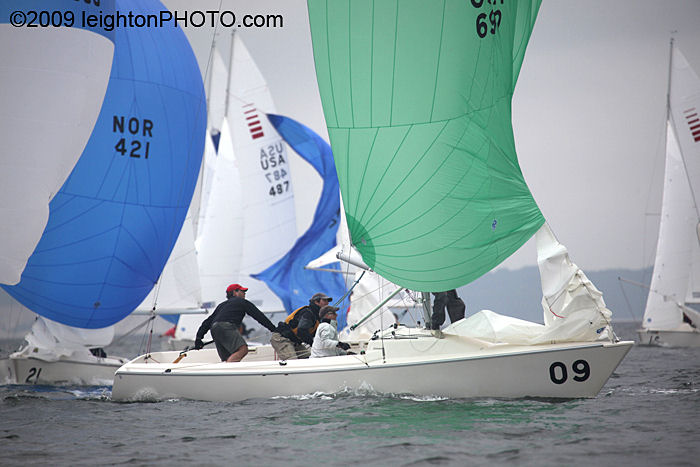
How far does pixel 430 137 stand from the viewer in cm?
745

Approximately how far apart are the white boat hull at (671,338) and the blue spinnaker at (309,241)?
9.56m

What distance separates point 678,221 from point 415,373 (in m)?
19.1

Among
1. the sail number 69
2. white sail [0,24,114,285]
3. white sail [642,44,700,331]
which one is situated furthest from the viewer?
white sail [642,44,700,331]

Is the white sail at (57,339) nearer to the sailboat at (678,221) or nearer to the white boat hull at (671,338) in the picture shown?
the white boat hull at (671,338)

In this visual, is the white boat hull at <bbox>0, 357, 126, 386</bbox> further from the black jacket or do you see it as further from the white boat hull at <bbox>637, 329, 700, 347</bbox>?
the white boat hull at <bbox>637, 329, 700, 347</bbox>

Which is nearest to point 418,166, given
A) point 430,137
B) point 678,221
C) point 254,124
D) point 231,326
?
point 430,137

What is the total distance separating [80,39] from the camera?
26.2 feet

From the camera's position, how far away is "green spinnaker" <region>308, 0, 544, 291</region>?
7.44 metres

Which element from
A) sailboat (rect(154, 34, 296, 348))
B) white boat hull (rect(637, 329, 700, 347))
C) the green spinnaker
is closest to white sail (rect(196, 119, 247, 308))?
sailboat (rect(154, 34, 296, 348))

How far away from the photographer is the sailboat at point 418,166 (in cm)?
732

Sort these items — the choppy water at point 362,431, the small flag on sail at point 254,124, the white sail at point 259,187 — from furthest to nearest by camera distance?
the small flag on sail at point 254,124
the white sail at point 259,187
the choppy water at point 362,431

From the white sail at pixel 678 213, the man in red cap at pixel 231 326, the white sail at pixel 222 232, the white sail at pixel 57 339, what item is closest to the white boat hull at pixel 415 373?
the man in red cap at pixel 231 326

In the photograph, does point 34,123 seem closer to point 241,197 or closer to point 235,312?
point 235,312

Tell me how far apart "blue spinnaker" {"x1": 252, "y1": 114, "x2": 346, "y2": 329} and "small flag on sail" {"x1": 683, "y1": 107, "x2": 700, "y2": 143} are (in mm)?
10989
